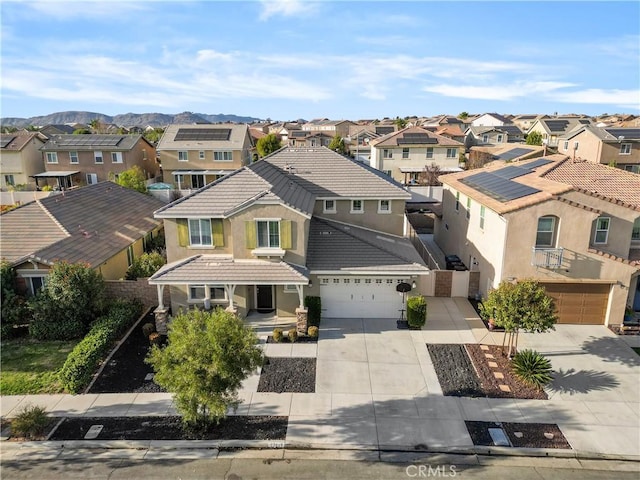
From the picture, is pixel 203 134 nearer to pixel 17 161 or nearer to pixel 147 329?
Answer: pixel 17 161

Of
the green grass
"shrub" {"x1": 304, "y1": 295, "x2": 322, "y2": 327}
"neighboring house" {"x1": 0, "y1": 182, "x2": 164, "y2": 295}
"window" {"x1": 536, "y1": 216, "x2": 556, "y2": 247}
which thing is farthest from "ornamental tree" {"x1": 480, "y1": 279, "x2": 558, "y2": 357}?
"neighboring house" {"x1": 0, "y1": 182, "x2": 164, "y2": 295}

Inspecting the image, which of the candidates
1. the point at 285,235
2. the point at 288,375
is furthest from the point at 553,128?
the point at 288,375

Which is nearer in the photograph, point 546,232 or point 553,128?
point 546,232

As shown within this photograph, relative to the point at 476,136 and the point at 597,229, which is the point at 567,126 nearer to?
the point at 476,136

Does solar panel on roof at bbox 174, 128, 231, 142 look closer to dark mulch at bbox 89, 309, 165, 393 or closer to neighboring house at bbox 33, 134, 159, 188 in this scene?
neighboring house at bbox 33, 134, 159, 188

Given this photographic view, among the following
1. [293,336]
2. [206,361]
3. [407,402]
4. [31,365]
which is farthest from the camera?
[293,336]

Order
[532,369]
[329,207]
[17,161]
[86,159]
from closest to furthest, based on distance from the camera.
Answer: [532,369] → [329,207] → [17,161] → [86,159]
